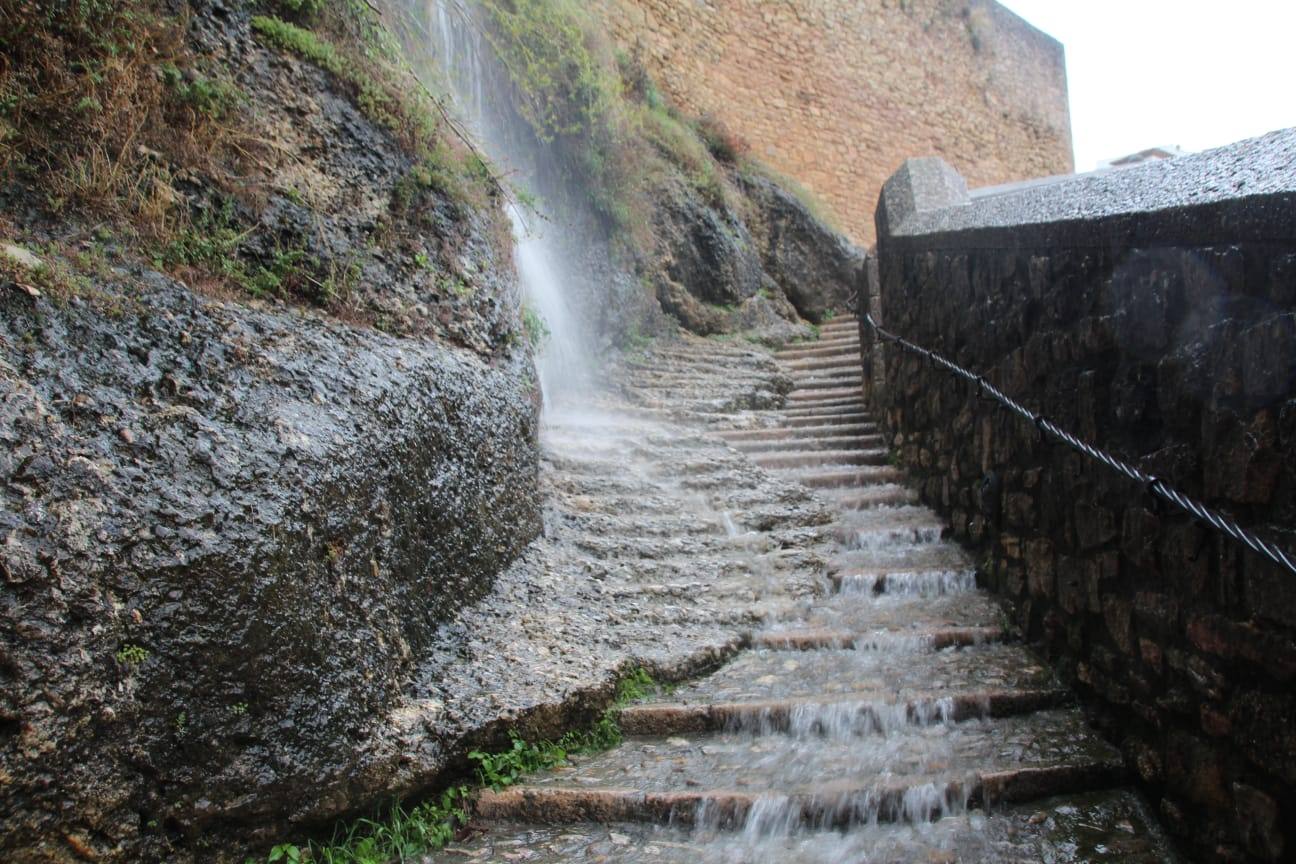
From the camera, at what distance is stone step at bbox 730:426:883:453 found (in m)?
6.10

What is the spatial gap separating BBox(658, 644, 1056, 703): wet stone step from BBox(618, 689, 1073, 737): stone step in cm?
8

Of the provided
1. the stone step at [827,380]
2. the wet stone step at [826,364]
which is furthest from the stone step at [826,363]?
the stone step at [827,380]

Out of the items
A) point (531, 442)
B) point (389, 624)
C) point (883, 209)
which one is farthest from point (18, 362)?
point (883, 209)

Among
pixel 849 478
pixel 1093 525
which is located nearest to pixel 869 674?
pixel 1093 525

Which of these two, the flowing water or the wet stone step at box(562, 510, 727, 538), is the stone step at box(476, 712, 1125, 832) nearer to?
the flowing water

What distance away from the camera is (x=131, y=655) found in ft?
6.97

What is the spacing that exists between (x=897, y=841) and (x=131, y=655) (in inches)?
86.0

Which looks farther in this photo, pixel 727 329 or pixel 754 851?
pixel 727 329

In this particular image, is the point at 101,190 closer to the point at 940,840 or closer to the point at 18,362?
the point at 18,362

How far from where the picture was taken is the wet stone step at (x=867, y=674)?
3.22 meters

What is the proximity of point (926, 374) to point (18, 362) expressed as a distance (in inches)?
171

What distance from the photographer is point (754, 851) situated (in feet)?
8.29

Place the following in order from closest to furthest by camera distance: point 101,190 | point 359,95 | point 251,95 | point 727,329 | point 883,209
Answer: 1. point 101,190
2. point 251,95
3. point 359,95
4. point 883,209
5. point 727,329

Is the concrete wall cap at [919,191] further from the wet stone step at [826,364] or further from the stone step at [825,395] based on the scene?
the wet stone step at [826,364]
